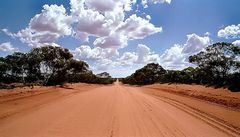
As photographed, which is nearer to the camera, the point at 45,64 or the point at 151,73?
the point at 45,64

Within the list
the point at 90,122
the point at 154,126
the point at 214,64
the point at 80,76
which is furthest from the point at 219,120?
the point at 80,76

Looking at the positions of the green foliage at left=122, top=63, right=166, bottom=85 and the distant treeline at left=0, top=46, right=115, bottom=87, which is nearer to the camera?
the distant treeline at left=0, top=46, right=115, bottom=87

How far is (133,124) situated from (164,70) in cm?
9567

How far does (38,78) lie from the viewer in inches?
2403

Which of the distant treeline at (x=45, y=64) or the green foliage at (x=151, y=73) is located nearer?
the distant treeline at (x=45, y=64)

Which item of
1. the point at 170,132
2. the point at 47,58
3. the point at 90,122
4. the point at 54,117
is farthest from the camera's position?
the point at 47,58

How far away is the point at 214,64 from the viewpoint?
58.2 m

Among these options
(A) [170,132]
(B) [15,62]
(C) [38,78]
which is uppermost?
(B) [15,62]

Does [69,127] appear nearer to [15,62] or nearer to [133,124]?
[133,124]

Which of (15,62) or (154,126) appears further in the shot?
(15,62)

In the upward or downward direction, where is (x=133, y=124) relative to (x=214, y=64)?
downward

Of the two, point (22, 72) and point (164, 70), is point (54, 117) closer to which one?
point (22, 72)

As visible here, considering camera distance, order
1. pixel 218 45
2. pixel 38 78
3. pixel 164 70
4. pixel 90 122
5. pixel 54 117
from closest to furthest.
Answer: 1. pixel 90 122
2. pixel 54 117
3. pixel 218 45
4. pixel 38 78
5. pixel 164 70

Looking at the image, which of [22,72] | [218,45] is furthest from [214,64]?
[22,72]
